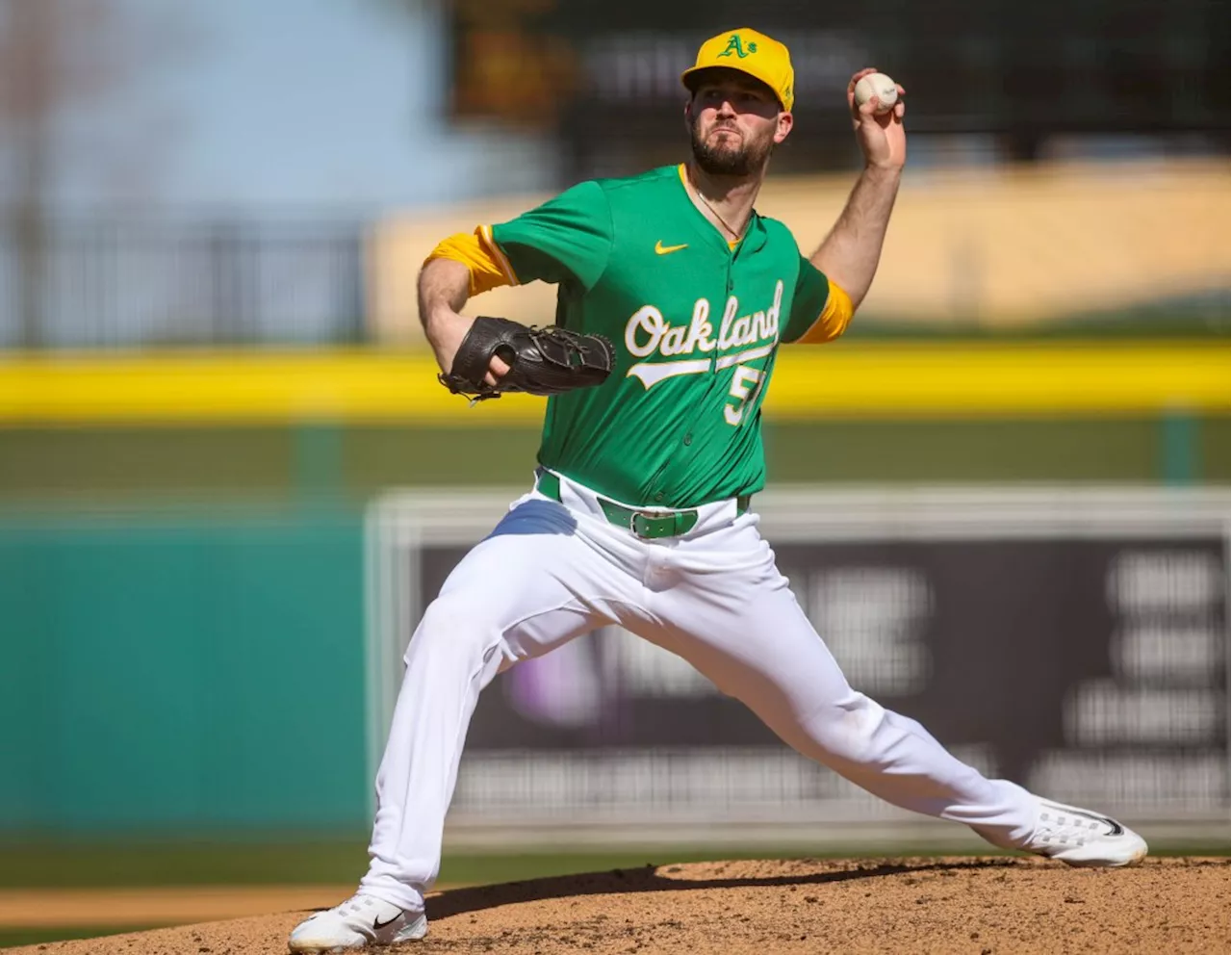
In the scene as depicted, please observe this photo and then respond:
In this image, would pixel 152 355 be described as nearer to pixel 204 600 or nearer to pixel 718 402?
pixel 204 600

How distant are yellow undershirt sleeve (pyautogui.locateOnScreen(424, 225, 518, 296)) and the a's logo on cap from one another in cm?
55

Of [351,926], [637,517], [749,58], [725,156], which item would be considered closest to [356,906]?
[351,926]

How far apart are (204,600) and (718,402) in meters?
3.63

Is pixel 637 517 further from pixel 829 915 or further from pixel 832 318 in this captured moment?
pixel 829 915

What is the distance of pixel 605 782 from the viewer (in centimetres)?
614

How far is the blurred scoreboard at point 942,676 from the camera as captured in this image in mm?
6113

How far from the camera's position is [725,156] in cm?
312

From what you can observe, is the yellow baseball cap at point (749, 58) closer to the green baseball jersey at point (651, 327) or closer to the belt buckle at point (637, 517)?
the green baseball jersey at point (651, 327)

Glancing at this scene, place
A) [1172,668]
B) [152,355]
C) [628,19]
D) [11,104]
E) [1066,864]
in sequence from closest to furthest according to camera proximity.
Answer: [1066,864], [1172,668], [152,355], [628,19], [11,104]

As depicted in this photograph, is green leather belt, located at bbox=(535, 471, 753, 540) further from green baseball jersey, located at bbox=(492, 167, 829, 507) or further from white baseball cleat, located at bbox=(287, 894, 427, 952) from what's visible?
white baseball cleat, located at bbox=(287, 894, 427, 952)

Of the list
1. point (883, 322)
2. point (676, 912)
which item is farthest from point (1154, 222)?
point (676, 912)

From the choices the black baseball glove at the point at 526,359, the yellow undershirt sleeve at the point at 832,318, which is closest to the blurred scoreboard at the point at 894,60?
the yellow undershirt sleeve at the point at 832,318

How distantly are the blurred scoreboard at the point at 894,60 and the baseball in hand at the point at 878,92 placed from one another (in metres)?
6.07

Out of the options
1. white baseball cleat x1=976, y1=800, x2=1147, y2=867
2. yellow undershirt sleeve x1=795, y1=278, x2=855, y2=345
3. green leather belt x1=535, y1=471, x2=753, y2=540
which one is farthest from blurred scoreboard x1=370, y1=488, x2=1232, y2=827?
green leather belt x1=535, y1=471, x2=753, y2=540
